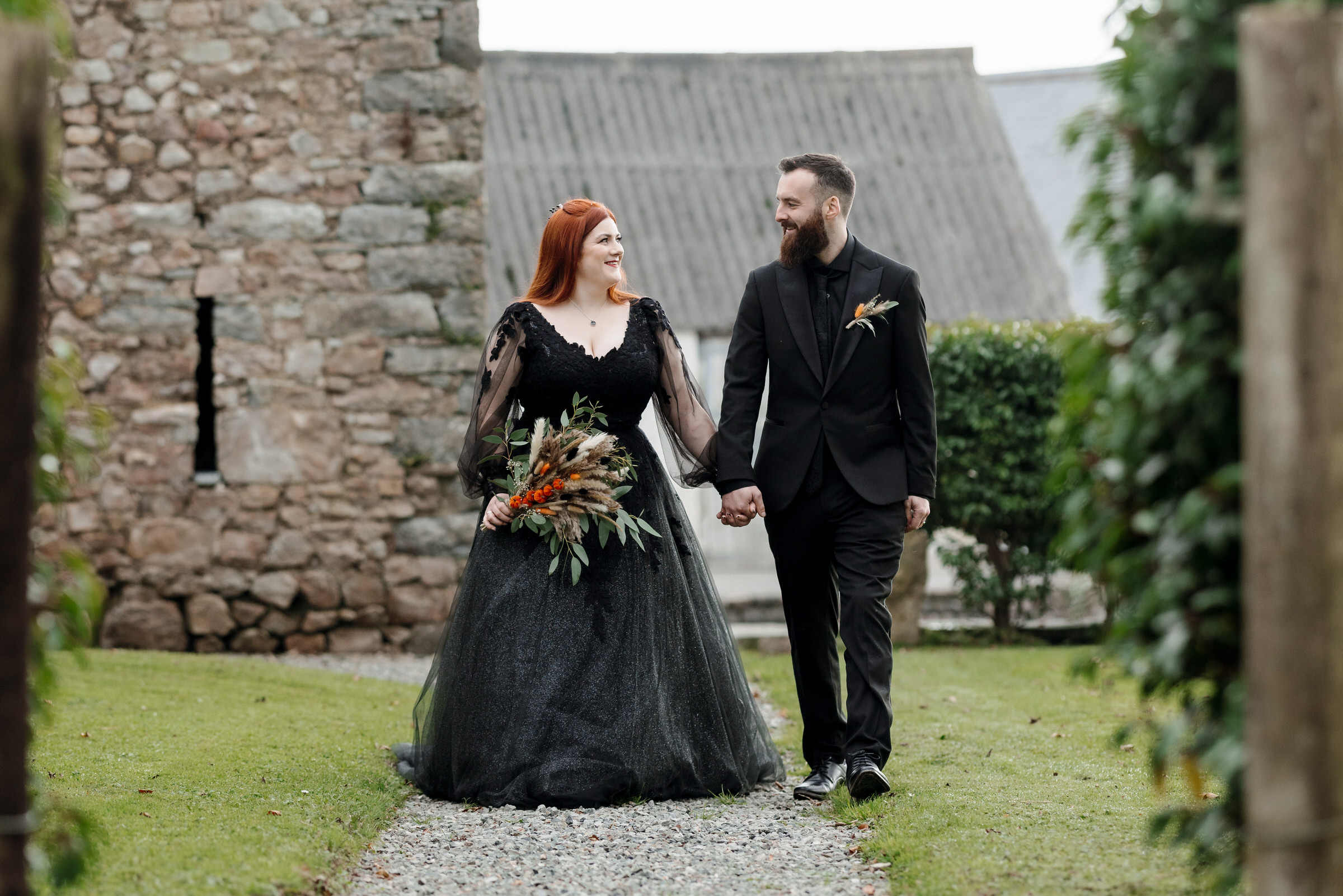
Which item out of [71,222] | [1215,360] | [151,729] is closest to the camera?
[1215,360]

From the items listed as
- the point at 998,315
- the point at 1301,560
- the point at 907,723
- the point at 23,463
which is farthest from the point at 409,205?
the point at 998,315

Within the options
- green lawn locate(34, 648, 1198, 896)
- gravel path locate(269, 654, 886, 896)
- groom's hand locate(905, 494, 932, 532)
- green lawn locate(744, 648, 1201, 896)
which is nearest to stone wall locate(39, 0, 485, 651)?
green lawn locate(34, 648, 1198, 896)

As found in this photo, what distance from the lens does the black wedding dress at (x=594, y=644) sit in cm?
430

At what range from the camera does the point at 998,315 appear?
14266mm

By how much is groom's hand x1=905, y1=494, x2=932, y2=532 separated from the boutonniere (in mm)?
552

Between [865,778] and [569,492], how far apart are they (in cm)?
132

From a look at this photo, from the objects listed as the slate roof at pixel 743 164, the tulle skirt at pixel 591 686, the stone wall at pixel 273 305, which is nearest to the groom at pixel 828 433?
the tulle skirt at pixel 591 686

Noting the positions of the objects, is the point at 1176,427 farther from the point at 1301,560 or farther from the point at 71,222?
the point at 71,222

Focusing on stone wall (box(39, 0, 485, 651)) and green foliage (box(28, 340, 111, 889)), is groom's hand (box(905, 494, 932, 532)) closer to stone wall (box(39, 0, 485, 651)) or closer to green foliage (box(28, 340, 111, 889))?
green foliage (box(28, 340, 111, 889))

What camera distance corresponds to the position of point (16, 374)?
2031 millimetres

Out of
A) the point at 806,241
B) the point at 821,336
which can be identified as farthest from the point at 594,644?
the point at 806,241

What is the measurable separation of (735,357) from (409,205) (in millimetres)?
4129

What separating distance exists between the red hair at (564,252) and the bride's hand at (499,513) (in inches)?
28.6

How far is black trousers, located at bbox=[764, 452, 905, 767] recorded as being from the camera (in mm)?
4168
